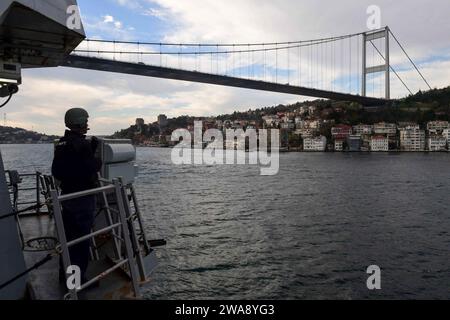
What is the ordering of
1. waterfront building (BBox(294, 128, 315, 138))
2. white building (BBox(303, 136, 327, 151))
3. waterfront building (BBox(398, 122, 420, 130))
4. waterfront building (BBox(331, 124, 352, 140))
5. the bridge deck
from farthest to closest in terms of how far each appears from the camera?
1. waterfront building (BBox(294, 128, 315, 138))
2. waterfront building (BBox(331, 124, 352, 140))
3. white building (BBox(303, 136, 327, 151))
4. waterfront building (BBox(398, 122, 420, 130))
5. the bridge deck

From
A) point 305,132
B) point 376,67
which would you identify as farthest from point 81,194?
point 305,132

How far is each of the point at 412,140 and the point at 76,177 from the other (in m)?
128

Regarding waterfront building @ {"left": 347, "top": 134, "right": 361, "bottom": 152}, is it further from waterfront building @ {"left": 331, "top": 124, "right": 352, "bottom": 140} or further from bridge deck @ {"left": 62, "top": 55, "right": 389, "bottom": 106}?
bridge deck @ {"left": 62, "top": 55, "right": 389, "bottom": 106}

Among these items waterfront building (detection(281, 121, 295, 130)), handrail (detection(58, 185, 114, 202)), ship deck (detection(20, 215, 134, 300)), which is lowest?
ship deck (detection(20, 215, 134, 300))

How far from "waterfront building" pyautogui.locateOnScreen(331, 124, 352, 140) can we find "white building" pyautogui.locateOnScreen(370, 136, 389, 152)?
9120 mm

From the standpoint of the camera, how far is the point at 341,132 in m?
126

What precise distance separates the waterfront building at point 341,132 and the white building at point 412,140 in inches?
594

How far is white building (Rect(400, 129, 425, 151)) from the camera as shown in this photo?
386 ft

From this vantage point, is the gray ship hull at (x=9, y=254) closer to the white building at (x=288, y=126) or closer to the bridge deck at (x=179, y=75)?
the bridge deck at (x=179, y=75)

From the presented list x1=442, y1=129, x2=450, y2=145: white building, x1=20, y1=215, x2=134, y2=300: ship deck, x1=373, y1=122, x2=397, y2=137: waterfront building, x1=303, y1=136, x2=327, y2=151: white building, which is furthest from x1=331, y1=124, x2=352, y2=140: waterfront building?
x1=20, y1=215, x2=134, y2=300: ship deck

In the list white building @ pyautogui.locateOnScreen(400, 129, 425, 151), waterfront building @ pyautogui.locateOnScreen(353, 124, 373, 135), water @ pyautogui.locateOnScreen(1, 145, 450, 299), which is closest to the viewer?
water @ pyautogui.locateOnScreen(1, 145, 450, 299)

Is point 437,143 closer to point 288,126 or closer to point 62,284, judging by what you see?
point 288,126

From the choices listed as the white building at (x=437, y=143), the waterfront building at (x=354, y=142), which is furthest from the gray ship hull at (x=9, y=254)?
the white building at (x=437, y=143)
